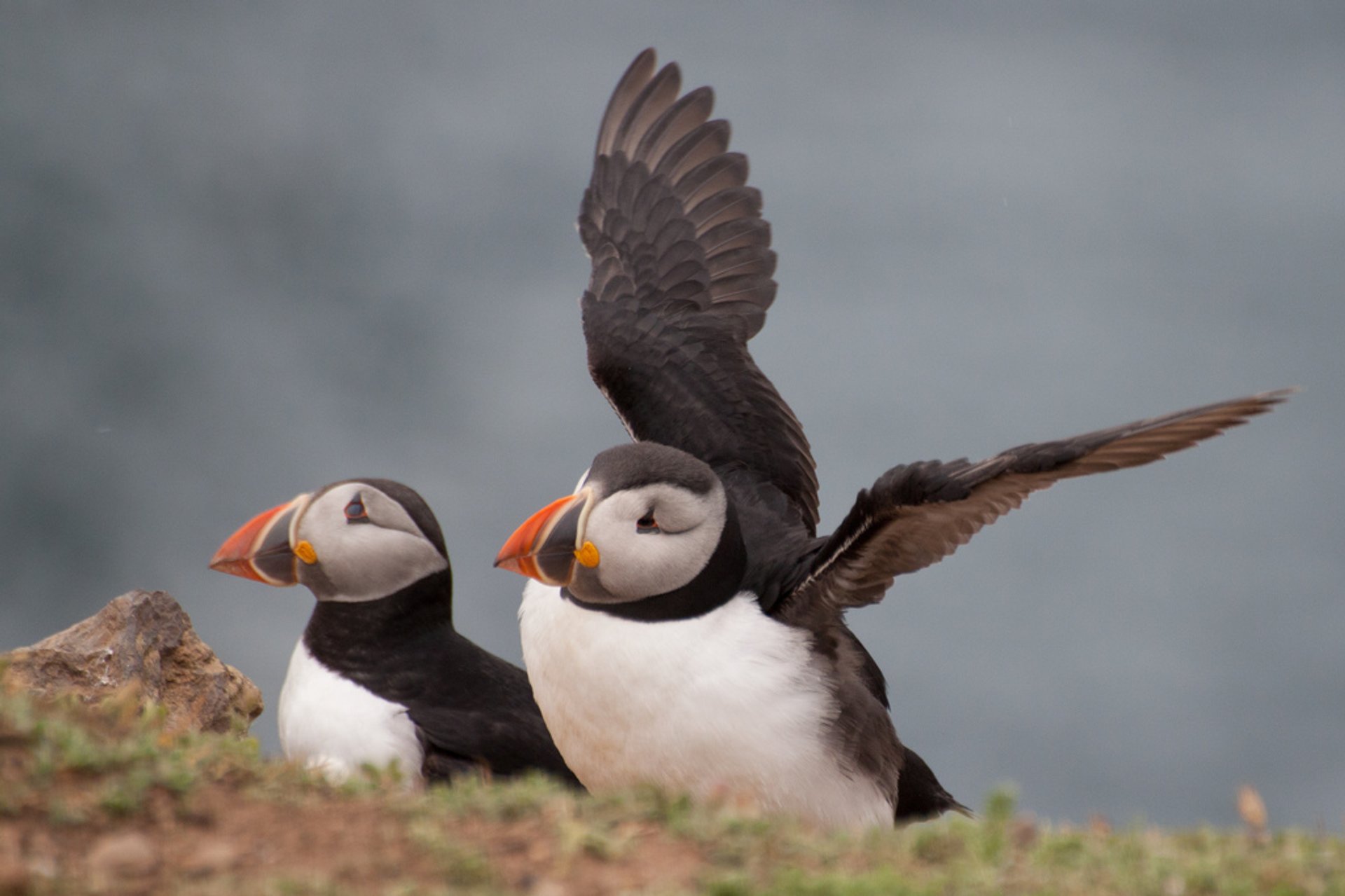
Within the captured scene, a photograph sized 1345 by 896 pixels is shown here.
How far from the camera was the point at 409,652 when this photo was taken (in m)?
6.63

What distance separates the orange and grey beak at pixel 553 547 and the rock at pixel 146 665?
2496 mm

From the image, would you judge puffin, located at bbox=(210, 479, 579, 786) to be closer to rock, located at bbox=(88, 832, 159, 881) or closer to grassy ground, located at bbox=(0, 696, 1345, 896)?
grassy ground, located at bbox=(0, 696, 1345, 896)

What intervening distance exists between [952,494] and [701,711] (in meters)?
1.26

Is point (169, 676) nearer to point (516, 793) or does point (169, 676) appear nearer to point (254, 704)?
point (254, 704)

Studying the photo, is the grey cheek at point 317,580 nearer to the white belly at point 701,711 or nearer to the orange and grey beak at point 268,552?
the orange and grey beak at point 268,552

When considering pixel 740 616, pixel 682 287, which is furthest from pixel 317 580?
pixel 682 287

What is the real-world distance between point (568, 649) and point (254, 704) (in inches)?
125

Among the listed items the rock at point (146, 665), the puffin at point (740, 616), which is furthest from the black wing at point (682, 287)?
the rock at point (146, 665)

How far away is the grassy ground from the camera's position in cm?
371

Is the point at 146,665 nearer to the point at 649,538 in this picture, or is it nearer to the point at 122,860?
the point at 649,538

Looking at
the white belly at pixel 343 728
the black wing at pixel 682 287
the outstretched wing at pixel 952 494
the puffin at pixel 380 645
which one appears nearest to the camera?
the outstretched wing at pixel 952 494

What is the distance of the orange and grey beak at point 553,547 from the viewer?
5789 millimetres

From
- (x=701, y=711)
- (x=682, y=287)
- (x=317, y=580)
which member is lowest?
(x=701, y=711)

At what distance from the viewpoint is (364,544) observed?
6.64 metres
